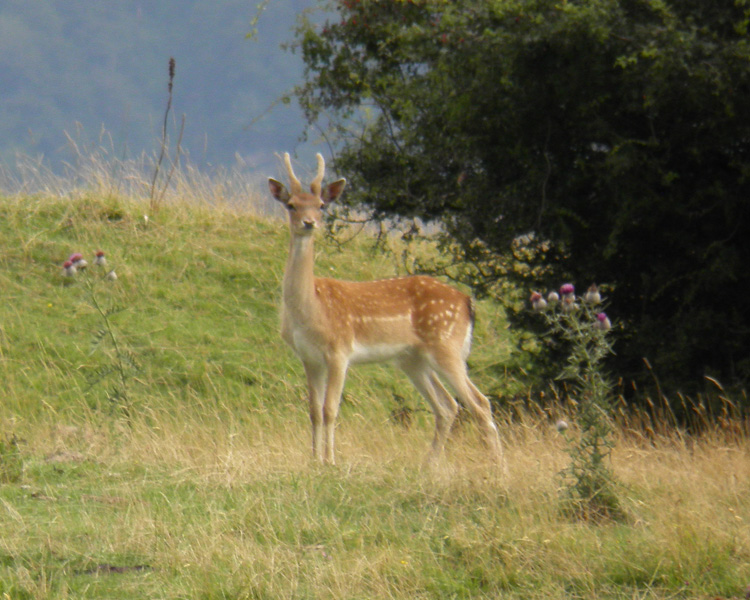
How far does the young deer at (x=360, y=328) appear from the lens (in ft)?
28.1

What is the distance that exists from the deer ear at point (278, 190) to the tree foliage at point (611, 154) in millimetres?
2117

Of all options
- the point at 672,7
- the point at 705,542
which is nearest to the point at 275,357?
the point at 672,7

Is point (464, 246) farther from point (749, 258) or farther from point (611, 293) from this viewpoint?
point (749, 258)

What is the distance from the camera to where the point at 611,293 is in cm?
1051

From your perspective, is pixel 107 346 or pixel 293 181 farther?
pixel 107 346

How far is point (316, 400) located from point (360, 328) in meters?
0.67

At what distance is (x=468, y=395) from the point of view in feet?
29.0

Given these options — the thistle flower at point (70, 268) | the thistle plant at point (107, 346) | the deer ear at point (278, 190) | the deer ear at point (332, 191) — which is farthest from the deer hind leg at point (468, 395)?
the thistle flower at point (70, 268)

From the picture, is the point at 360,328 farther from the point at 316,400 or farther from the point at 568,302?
the point at 568,302

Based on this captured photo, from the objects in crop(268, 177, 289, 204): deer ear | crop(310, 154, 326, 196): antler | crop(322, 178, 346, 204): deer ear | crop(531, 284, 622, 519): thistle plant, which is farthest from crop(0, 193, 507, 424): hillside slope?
crop(531, 284, 622, 519): thistle plant

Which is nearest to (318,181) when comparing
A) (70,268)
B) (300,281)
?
(300,281)

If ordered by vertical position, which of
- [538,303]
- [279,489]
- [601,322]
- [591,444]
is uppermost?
[538,303]

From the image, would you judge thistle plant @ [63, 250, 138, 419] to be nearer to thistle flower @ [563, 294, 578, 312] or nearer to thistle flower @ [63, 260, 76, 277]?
thistle flower @ [63, 260, 76, 277]

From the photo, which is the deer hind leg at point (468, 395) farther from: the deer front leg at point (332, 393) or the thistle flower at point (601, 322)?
the thistle flower at point (601, 322)
